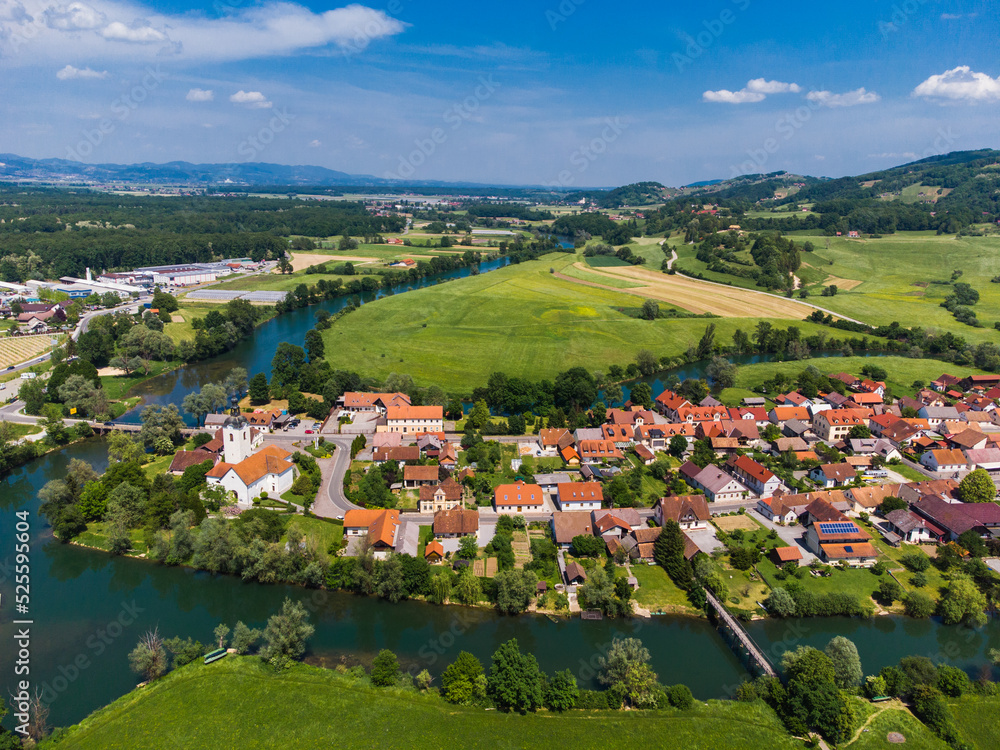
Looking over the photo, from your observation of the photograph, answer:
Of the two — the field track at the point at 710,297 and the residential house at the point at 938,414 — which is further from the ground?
the field track at the point at 710,297

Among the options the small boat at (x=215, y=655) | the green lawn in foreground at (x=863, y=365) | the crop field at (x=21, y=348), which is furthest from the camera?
the crop field at (x=21, y=348)

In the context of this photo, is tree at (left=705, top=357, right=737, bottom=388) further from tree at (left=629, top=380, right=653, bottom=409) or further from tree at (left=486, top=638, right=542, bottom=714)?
tree at (left=486, top=638, right=542, bottom=714)

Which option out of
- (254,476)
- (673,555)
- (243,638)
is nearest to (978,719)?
(673,555)

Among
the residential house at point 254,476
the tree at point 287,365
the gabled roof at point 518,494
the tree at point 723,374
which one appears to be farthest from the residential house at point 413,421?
the tree at point 723,374

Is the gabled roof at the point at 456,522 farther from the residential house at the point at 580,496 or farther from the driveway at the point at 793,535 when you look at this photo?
the driveway at the point at 793,535

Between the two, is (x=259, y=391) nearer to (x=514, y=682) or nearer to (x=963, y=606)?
(x=514, y=682)

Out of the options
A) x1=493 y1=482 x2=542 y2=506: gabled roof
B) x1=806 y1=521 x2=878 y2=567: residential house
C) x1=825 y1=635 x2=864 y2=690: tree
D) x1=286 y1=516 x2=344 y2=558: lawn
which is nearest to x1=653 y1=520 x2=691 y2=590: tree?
x1=825 y1=635 x2=864 y2=690: tree

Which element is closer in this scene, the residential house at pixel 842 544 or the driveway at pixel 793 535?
the residential house at pixel 842 544

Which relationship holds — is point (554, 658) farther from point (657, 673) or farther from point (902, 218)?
point (902, 218)
